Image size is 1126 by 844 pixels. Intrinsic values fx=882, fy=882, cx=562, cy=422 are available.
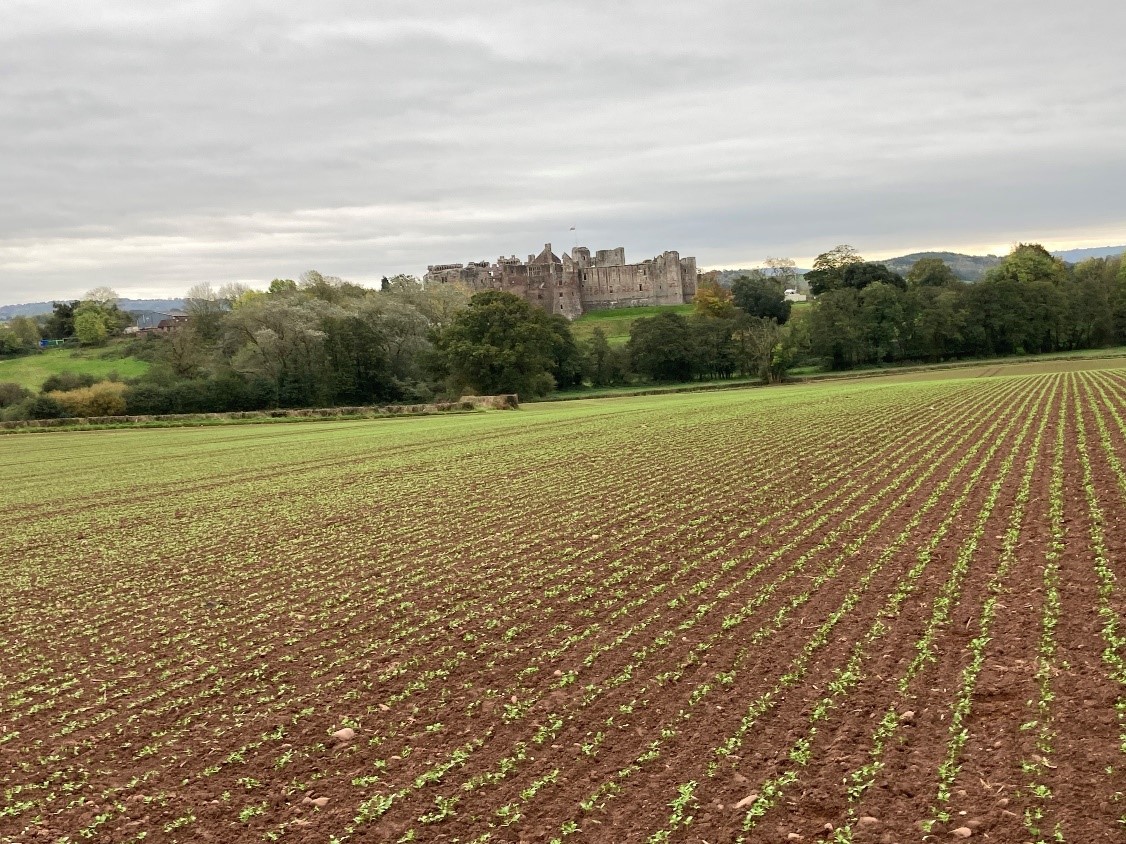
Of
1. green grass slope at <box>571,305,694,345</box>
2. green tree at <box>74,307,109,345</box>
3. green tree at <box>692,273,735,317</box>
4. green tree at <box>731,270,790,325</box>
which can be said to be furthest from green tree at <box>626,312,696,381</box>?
green tree at <box>74,307,109,345</box>

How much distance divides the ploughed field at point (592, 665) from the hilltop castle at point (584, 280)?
146m

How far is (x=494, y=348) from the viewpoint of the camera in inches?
3206

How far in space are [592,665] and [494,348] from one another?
236 feet

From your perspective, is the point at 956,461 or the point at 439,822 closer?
the point at 439,822

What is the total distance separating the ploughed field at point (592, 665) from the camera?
7.46 meters

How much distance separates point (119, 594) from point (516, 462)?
674 inches

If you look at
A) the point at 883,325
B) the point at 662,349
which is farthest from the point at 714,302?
the point at 883,325

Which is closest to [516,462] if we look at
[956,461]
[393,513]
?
[393,513]

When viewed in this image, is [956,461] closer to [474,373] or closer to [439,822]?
[439,822]

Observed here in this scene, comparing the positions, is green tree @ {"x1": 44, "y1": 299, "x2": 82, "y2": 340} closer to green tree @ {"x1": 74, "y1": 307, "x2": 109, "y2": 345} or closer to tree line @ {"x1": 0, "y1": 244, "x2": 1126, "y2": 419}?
tree line @ {"x1": 0, "y1": 244, "x2": 1126, "y2": 419}

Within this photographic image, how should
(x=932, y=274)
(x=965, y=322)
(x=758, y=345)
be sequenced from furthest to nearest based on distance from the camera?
1. (x=932, y=274)
2. (x=965, y=322)
3. (x=758, y=345)

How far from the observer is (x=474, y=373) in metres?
82.4

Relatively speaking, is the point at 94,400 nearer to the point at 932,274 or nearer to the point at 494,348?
the point at 494,348

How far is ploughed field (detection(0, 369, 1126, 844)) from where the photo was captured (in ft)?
24.5
